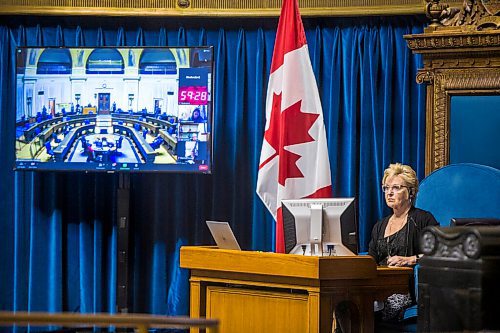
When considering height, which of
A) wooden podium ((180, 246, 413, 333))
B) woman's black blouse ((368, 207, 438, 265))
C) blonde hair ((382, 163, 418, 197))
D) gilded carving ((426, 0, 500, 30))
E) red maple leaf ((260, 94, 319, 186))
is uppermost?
gilded carving ((426, 0, 500, 30))

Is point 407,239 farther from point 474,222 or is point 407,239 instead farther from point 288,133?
point 288,133

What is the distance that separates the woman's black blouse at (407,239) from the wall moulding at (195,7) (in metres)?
1.85

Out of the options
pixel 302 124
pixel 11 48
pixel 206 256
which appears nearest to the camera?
pixel 206 256

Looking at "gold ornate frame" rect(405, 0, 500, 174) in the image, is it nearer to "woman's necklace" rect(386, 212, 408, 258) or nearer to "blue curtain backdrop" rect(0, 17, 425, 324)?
"woman's necklace" rect(386, 212, 408, 258)

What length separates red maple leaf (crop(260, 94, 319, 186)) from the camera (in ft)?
20.3

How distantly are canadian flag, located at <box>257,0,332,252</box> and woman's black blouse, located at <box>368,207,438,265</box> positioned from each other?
795mm

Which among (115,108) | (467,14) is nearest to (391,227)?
(467,14)

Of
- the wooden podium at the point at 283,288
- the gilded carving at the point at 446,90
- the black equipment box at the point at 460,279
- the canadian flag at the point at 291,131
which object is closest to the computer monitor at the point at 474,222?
the wooden podium at the point at 283,288

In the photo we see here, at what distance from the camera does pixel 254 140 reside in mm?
7039

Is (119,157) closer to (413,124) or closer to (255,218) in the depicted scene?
(255,218)

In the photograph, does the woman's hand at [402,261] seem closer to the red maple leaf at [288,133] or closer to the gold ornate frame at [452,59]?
the gold ornate frame at [452,59]

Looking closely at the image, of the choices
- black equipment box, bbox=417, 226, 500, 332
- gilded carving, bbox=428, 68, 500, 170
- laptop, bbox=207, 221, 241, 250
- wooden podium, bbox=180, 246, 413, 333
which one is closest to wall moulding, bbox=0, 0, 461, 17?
gilded carving, bbox=428, 68, 500, 170

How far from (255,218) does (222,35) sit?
4.49 ft

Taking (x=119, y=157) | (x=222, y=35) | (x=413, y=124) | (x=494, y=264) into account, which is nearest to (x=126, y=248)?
(x=119, y=157)
